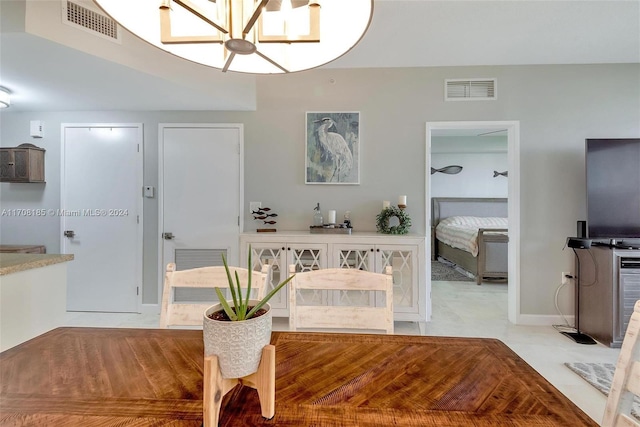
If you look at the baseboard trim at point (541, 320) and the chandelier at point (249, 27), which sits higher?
the chandelier at point (249, 27)

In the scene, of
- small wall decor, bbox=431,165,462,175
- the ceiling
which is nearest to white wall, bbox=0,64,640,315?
the ceiling

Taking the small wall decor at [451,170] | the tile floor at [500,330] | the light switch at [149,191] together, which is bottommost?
the tile floor at [500,330]

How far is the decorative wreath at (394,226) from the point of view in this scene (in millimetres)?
2707

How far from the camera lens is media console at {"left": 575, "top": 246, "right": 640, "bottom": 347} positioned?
92.4 inches

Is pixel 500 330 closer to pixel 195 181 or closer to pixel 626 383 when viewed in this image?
pixel 626 383

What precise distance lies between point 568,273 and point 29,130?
19.5 feet

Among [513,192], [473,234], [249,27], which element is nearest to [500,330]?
[513,192]

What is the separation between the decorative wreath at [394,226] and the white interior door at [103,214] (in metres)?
2.60

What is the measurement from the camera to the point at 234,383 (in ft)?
2.08

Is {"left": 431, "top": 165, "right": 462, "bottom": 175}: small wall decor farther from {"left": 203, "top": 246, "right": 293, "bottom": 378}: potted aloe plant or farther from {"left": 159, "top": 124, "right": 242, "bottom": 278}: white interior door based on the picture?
{"left": 203, "top": 246, "right": 293, "bottom": 378}: potted aloe plant

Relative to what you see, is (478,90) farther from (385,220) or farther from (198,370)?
(198,370)

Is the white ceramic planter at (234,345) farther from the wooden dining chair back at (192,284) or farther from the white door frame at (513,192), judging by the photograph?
the white door frame at (513,192)

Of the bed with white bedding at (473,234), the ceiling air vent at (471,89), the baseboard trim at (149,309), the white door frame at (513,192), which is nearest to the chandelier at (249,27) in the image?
the white door frame at (513,192)

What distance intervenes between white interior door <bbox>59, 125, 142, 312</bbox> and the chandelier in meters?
2.59
